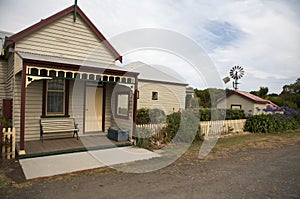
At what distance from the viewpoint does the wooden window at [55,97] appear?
895 centimetres

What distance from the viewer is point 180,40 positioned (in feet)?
37.8

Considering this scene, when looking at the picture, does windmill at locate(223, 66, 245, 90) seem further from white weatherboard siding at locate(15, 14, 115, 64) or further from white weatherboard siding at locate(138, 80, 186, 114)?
white weatherboard siding at locate(15, 14, 115, 64)

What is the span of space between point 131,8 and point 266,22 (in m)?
7.57

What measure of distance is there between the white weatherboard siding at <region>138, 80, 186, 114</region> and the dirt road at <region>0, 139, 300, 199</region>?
9.77 metres

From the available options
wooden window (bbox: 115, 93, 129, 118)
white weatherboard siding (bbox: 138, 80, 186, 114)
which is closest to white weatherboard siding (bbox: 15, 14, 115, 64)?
wooden window (bbox: 115, 93, 129, 118)

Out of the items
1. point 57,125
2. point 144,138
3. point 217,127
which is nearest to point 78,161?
point 57,125

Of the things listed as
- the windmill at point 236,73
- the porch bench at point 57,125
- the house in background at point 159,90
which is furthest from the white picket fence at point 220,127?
the windmill at point 236,73

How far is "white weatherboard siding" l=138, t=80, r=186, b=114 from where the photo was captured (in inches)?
651

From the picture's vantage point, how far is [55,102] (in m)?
9.13

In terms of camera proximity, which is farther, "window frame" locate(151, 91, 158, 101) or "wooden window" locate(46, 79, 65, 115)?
"window frame" locate(151, 91, 158, 101)

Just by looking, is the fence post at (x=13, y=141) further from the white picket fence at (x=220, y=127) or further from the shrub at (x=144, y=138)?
the white picket fence at (x=220, y=127)

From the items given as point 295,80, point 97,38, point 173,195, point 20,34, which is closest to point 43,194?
point 173,195

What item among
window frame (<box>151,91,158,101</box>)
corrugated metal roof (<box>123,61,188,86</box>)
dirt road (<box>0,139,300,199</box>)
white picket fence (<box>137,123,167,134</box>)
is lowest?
dirt road (<box>0,139,300,199</box>)

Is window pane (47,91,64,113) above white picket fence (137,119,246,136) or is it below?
above
